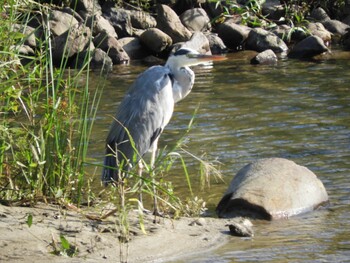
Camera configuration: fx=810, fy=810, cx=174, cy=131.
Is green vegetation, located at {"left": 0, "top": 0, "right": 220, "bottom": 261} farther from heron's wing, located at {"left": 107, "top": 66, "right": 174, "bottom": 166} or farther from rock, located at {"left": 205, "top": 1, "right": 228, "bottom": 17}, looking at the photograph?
rock, located at {"left": 205, "top": 1, "right": 228, "bottom": 17}

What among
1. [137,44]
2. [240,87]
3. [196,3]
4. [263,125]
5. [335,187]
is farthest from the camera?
[196,3]

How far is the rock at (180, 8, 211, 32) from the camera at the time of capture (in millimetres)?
15961

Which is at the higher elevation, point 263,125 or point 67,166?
point 67,166

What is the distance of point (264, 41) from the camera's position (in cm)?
1496

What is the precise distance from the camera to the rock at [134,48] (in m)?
15.0

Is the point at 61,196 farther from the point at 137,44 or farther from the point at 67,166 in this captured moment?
the point at 137,44

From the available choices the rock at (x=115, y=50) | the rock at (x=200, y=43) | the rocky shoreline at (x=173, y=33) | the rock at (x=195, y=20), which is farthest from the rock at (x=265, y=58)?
the rock at (x=195, y=20)

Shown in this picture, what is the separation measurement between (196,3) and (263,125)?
8.72 metres

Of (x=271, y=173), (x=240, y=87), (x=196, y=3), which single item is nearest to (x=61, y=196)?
(x=271, y=173)

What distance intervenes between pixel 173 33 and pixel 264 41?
1.71 m

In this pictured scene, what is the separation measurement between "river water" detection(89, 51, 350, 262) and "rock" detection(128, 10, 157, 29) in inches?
90.8

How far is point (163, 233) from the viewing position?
4.88 meters

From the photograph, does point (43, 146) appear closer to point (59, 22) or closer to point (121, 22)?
point (59, 22)

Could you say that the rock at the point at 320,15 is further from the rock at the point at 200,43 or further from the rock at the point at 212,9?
the rock at the point at 200,43
